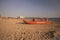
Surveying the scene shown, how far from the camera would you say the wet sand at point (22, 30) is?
2064 millimetres

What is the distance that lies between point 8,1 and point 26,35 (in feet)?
2.15

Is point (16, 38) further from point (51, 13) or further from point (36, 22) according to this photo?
point (51, 13)

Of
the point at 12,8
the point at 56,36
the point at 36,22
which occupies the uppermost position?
the point at 12,8

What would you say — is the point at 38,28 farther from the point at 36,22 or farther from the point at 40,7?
the point at 40,7

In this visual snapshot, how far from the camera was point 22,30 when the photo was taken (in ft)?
7.57

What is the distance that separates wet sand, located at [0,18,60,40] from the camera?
206 cm

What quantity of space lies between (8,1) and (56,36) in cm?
→ 95

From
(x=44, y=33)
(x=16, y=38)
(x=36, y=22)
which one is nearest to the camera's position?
(x=16, y=38)

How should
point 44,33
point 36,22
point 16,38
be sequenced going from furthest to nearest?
point 36,22 → point 44,33 → point 16,38

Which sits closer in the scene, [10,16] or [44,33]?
[44,33]

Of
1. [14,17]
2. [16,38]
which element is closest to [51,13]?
[14,17]

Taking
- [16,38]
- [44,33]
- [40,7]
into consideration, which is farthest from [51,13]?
[16,38]

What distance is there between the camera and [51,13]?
2.47 metres

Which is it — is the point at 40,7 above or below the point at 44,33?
above
